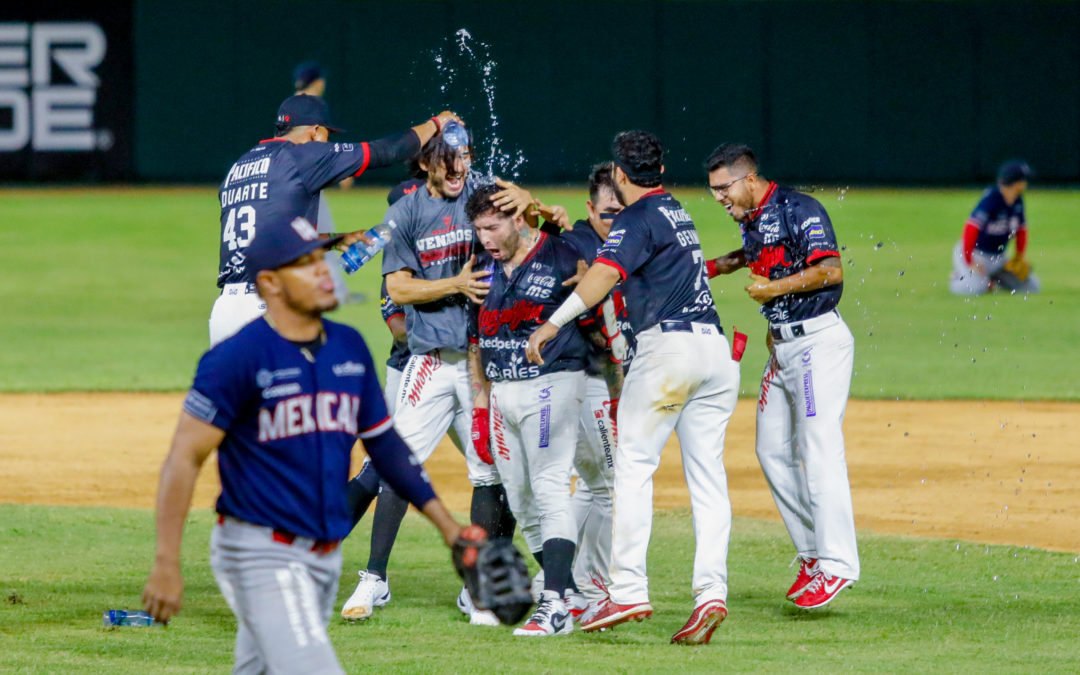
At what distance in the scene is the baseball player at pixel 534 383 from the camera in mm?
6715

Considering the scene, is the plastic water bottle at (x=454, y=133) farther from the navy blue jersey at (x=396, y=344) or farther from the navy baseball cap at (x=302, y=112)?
the navy blue jersey at (x=396, y=344)

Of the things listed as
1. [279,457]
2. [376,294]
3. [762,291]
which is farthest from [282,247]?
[376,294]

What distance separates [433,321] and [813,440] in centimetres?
198

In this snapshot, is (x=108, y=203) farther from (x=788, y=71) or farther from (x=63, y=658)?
(x=63, y=658)

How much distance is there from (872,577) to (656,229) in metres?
2.58

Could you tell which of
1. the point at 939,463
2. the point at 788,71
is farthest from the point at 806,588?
the point at 788,71

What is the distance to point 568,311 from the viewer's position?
6.45 metres

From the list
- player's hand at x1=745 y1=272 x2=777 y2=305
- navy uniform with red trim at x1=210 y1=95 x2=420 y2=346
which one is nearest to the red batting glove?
navy uniform with red trim at x1=210 y1=95 x2=420 y2=346

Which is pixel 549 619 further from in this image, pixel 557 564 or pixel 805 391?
pixel 805 391

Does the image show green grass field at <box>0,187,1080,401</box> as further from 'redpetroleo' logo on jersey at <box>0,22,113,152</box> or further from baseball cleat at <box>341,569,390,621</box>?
baseball cleat at <box>341,569,390,621</box>

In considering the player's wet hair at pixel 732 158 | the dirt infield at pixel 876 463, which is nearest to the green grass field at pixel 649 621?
the dirt infield at pixel 876 463

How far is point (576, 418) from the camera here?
22.3 feet

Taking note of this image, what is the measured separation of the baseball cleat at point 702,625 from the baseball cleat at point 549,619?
1.76 feet

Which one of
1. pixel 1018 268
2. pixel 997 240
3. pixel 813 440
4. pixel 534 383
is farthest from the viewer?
pixel 1018 268
